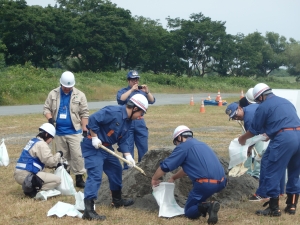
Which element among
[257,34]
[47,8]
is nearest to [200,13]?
[257,34]

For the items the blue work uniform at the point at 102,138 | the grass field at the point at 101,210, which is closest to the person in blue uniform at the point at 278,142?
the grass field at the point at 101,210

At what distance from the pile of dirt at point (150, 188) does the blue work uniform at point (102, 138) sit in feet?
2.95

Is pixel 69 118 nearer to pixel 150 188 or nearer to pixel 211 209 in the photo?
pixel 150 188

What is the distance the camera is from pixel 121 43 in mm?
55344

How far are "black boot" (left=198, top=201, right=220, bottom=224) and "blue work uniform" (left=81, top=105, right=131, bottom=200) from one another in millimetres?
1289

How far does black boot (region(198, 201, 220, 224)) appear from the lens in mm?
5625

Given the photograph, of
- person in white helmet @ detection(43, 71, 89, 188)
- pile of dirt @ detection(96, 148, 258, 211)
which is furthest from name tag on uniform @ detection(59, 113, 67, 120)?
pile of dirt @ detection(96, 148, 258, 211)

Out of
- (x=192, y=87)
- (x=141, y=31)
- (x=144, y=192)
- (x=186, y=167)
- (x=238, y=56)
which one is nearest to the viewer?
(x=186, y=167)

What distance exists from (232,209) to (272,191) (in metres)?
0.74

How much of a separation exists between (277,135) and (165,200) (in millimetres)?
1682

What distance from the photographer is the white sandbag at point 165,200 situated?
6.12 m

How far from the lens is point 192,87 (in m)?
48.2

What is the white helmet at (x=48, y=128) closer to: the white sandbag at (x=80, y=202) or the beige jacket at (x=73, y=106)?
the beige jacket at (x=73, y=106)

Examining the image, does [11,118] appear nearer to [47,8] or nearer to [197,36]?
[47,8]
